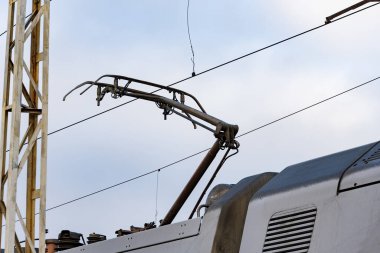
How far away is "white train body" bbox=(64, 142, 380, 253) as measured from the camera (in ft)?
26.3

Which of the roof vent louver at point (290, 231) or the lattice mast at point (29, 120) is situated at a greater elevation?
the lattice mast at point (29, 120)

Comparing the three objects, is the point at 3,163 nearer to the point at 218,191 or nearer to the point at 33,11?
the point at 33,11

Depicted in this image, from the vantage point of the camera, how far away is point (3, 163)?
14.9 m

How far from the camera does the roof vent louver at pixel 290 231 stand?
8508 millimetres

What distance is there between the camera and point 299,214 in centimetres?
862

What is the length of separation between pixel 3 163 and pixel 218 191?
210 inches

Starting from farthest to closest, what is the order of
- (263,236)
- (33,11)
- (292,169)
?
1. (33,11)
2. (292,169)
3. (263,236)

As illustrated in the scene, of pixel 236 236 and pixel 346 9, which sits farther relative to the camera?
pixel 346 9

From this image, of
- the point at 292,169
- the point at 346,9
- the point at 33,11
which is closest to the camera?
the point at 292,169

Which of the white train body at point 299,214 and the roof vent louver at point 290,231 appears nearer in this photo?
the white train body at point 299,214

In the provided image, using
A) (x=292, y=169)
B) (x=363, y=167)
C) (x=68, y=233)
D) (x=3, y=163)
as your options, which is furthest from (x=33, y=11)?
(x=363, y=167)

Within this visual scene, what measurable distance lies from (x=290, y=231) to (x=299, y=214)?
0.19 metres

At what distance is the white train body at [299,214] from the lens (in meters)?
8.03

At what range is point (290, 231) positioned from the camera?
8.70 metres
